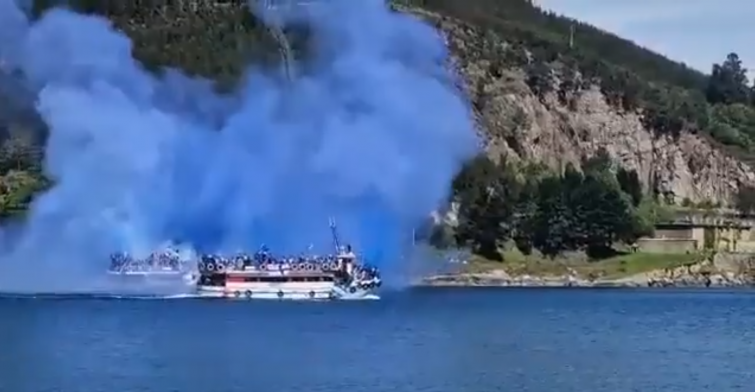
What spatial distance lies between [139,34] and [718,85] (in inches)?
3029

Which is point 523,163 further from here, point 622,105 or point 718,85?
point 718,85

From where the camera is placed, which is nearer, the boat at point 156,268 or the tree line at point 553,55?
the boat at point 156,268

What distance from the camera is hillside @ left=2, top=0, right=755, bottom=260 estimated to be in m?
124

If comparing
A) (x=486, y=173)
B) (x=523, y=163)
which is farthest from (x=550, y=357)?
(x=523, y=163)

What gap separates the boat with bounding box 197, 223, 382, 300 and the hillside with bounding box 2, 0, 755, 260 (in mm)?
25960

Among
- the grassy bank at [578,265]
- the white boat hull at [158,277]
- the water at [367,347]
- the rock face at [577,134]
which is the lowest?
the water at [367,347]

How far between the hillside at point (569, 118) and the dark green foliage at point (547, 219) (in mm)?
106

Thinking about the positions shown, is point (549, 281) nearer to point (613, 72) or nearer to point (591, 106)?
Answer: point (591, 106)

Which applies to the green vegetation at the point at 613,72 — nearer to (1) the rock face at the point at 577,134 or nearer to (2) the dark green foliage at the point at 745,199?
(1) the rock face at the point at 577,134

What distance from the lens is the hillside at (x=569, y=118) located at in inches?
4862

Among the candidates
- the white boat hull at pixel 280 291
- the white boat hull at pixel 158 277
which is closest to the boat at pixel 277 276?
the white boat hull at pixel 280 291

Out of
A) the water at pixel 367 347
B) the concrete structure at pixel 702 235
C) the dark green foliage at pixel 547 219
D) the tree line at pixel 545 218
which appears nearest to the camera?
the water at pixel 367 347

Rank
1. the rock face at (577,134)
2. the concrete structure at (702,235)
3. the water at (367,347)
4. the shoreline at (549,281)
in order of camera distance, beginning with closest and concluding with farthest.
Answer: the water at (367,347)
the shoreline at (549,281)
the concrete structure at (702,235)
the rock face at (577,134)

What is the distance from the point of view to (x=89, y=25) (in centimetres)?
8075
